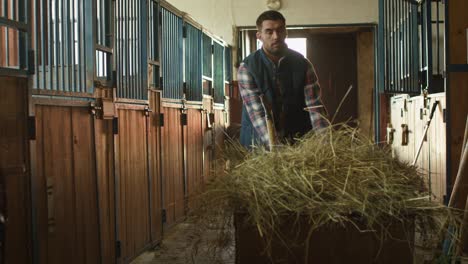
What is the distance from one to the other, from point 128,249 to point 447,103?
6.93 ft

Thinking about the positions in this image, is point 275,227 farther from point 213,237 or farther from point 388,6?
point 388,6

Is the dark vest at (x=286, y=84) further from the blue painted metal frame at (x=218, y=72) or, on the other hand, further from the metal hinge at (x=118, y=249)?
the blue painted metal frame at (x=218, y=72)

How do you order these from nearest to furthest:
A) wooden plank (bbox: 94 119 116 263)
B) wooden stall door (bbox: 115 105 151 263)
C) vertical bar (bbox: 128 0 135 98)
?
wooden plank (bbox: 94 119 116 263) < wooden stall door (bbox: 115 105 151 263) < vertical bar (bbox: 128 0 135 98)

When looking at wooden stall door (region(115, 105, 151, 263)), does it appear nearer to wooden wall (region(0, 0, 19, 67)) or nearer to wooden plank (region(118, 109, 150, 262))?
wooden plank (region(118, 109, 150, 262))

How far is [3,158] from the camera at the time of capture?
2.11 m

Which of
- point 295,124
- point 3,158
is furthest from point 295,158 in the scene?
point 295,124

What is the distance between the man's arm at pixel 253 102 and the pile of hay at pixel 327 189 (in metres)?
0.75

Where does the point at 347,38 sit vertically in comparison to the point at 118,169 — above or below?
above

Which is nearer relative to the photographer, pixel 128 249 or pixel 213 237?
pixel 213 237

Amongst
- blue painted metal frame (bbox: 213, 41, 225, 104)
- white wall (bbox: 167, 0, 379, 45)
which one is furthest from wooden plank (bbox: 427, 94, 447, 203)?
white wall (bbox: 167, 0, 379, 45)

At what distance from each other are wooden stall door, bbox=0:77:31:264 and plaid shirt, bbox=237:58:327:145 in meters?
1.04

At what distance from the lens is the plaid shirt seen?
2766mm

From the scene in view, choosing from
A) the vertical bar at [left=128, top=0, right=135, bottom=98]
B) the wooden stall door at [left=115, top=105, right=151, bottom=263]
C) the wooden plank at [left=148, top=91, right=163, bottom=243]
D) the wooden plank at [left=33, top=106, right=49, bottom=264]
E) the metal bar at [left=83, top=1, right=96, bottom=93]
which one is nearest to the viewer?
the wooden plank at [left=33, top=106, right=49, bottom=264]

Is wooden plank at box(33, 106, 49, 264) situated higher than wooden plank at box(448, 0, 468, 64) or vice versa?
wooden plank at box(448, 0, 468, 64)
